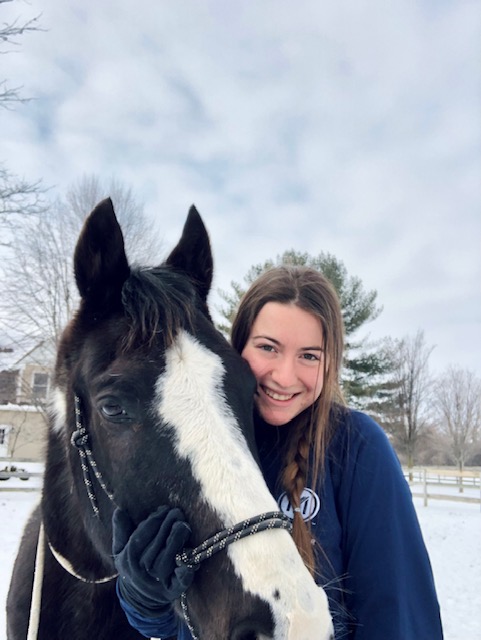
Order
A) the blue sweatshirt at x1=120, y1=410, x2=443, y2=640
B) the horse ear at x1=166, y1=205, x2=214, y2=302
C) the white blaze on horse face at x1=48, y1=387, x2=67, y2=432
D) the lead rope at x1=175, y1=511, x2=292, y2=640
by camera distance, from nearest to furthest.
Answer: the lead rope at x1=175, y1=511, x2=292, y2=640 < the blue sweatshirt at x1=120, y1=410, x2=443, y2=640 < the white blaze on horse face at x1=48, y1=387, x2=67, y2=432 < the horse ear at x1=166, y1=205, x2=214, y2=302

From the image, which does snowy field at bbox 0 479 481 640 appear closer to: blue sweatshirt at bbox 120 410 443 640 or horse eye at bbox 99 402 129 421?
horse eye at bbox 99 402 129 421

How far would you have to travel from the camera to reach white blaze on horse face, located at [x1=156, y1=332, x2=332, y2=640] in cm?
131

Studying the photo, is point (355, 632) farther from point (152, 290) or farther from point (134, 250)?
point (134, 250)

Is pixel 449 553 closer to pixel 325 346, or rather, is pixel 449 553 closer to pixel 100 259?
pixel 325 346

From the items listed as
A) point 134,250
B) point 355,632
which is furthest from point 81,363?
point 134,250

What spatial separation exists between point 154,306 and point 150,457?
1.99ft

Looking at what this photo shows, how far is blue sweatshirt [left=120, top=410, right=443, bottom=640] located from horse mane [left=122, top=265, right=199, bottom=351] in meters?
0.83

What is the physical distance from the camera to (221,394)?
5.96 ft

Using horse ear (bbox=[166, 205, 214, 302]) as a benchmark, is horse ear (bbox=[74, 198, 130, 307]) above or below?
below

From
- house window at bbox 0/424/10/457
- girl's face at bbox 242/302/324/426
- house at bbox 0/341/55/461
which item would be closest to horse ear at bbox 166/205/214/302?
girl's face at bbox 242/302/324/426

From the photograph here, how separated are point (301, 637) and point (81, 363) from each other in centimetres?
136

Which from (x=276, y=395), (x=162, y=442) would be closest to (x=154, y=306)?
(x=162, y=442)

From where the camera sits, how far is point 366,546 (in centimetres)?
184

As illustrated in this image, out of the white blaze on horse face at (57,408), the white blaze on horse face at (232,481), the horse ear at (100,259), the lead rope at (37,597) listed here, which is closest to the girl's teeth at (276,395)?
the white blaze on horse face at (232,481)
